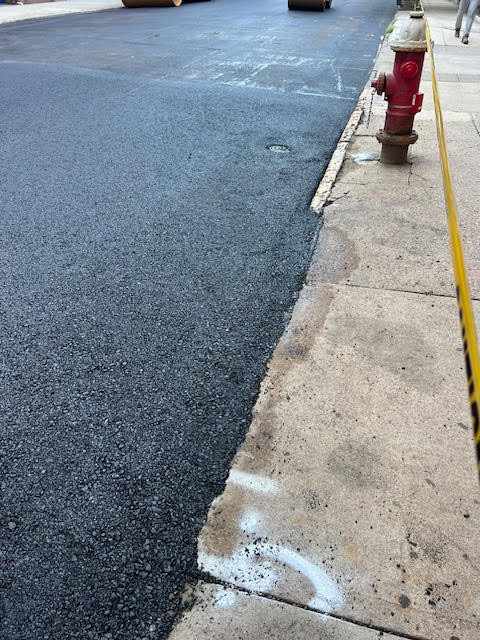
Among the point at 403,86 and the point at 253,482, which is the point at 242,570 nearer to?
the point at 253,482

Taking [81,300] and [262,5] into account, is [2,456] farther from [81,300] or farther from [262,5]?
[262,5]

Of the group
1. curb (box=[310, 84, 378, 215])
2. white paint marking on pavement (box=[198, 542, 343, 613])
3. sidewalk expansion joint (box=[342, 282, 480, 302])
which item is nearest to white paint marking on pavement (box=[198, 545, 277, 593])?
white paint marking on pavement (box=[198, 542, 343, 613])

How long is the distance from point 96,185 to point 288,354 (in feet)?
10.2

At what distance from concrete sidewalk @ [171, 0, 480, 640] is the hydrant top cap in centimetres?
198

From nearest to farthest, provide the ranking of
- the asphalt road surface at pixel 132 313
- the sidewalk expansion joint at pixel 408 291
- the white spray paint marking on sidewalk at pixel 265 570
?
the white spray paint marking on sidewalk at pixel 265 570, the asphalt road surface at pixel 132 313, the sidewalk expansion joint at pixel 408 291

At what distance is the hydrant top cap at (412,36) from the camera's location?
15.3ft

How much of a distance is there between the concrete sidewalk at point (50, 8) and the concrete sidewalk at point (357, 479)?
18652mm

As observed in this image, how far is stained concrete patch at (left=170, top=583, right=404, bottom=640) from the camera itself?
1.70 meters

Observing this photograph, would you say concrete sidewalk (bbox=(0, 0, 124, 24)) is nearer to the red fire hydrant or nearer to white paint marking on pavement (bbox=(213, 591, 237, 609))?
Result: the red fire hydrant

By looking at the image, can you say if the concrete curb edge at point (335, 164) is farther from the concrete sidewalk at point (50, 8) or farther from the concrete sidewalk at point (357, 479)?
the concrete sidewalk at point (50, 8)

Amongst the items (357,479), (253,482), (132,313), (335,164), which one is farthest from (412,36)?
(253,482)

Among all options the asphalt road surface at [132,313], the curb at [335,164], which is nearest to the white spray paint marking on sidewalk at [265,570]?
the asphalt road surface at [132,313]

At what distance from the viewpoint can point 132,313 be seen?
3.31 meters

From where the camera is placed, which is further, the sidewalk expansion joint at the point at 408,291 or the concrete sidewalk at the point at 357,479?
the sidewalk expansion joint at the point at 408,291
